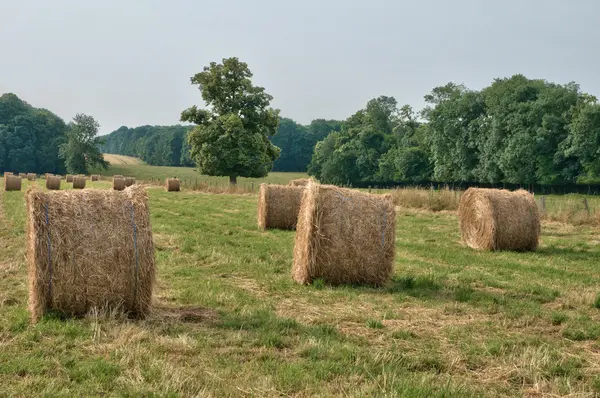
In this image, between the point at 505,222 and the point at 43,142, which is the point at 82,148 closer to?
the point at 43,142

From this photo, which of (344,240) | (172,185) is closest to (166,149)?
(172,185)

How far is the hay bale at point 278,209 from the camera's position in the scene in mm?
19500

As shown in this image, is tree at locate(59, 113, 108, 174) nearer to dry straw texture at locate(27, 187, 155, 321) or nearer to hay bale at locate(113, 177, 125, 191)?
hay bale at locate(113, 177, 125, 191)

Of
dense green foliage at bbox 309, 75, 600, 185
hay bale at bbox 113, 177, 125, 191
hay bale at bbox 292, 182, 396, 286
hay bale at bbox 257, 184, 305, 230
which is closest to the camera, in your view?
hay bale at bbox 292, 182, 396, 286

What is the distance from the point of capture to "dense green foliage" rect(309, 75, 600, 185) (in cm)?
5681

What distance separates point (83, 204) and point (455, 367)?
526 cm

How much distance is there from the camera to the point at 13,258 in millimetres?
11703

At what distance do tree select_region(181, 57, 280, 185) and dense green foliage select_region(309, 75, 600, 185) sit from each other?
1058 cm

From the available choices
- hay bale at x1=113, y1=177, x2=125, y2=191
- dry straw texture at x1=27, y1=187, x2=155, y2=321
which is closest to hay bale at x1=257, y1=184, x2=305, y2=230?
dry straw texture at x1=27, y1=187, x2=155, y2=321

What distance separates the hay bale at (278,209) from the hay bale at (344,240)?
8889mm

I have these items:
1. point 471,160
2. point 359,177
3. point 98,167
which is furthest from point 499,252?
point 98,167

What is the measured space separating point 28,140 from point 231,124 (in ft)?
213

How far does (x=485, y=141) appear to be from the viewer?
67.6m

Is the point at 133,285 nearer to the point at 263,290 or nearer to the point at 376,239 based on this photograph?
the point at 263,290
